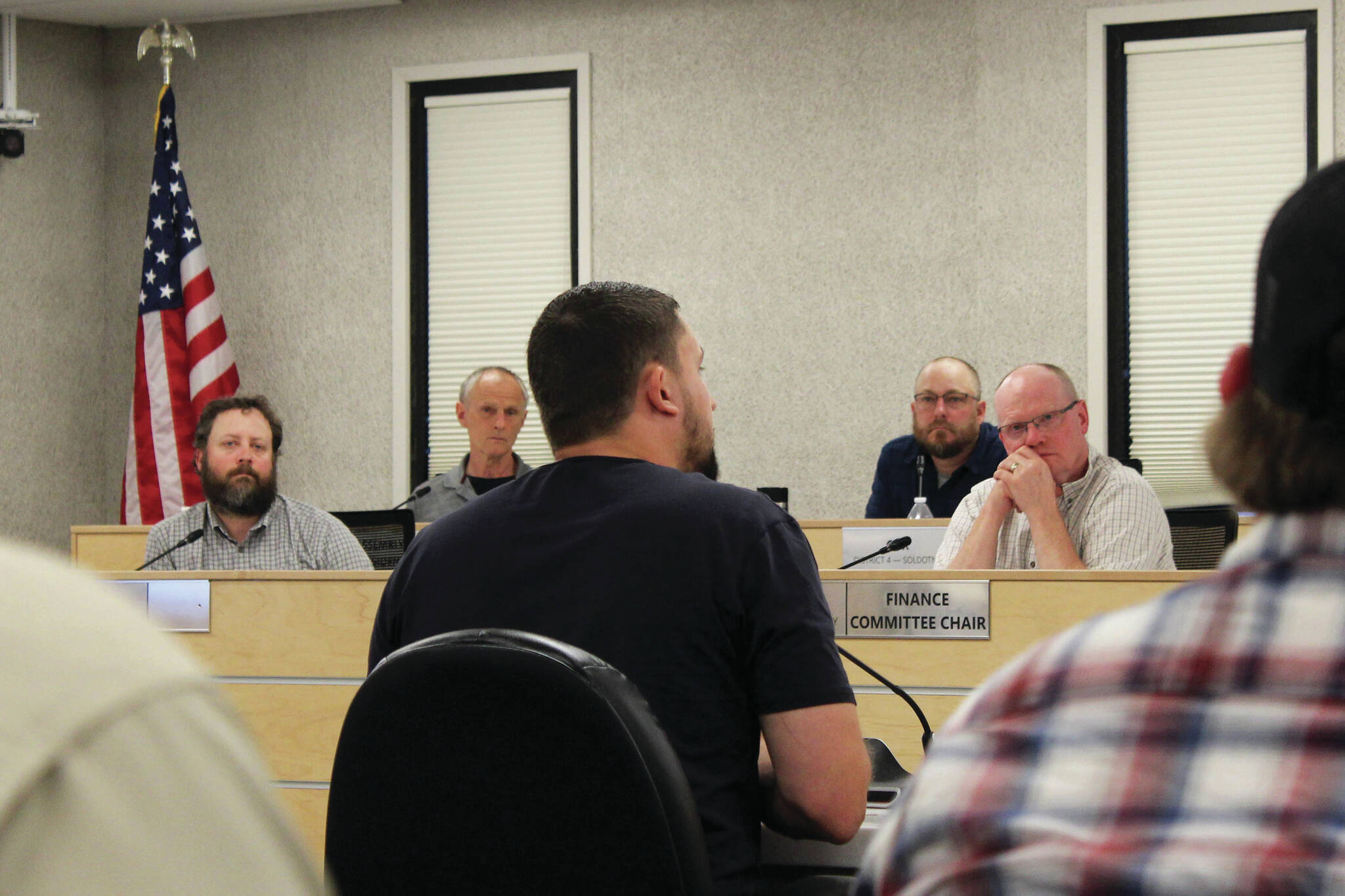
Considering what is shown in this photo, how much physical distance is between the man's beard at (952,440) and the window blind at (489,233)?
197 centimetres

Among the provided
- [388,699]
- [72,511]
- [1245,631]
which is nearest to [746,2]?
[72,511]

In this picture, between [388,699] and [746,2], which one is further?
[746,2]

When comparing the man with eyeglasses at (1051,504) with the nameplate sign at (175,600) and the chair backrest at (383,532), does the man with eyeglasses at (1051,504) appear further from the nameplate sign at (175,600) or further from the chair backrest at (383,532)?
the nameplate sign at (175,600)

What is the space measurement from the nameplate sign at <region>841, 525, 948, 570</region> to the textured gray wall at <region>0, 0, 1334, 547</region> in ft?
6.24

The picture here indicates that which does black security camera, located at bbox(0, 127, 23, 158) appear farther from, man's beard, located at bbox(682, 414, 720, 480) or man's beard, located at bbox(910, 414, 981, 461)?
man's beard, located at bbox(682, 414, 720, 480)

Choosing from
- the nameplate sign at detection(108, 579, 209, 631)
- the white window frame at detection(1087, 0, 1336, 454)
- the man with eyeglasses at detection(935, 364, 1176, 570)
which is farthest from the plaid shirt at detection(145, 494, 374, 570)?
the white window frame at detection(1087, 0, 1336, 454)

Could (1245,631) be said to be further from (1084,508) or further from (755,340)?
(755,340)

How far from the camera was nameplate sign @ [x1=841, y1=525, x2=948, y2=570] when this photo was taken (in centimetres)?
368

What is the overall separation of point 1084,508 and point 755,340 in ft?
9.03

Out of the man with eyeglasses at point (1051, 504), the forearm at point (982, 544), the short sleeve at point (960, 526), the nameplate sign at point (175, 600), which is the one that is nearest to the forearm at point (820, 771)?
the nameplate sign at point (175, 600)

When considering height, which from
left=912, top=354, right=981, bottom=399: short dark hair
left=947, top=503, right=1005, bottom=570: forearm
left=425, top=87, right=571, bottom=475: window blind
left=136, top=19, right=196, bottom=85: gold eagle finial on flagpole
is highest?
left=136, top=19, right=196, bottom=85: gold eagle finial on flagpole

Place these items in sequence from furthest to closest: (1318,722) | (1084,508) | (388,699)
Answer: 1. (1084,508)
2. (388,699)
3. (1318,722)

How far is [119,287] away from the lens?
21.3 ft

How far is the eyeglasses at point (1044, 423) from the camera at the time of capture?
3377mm
